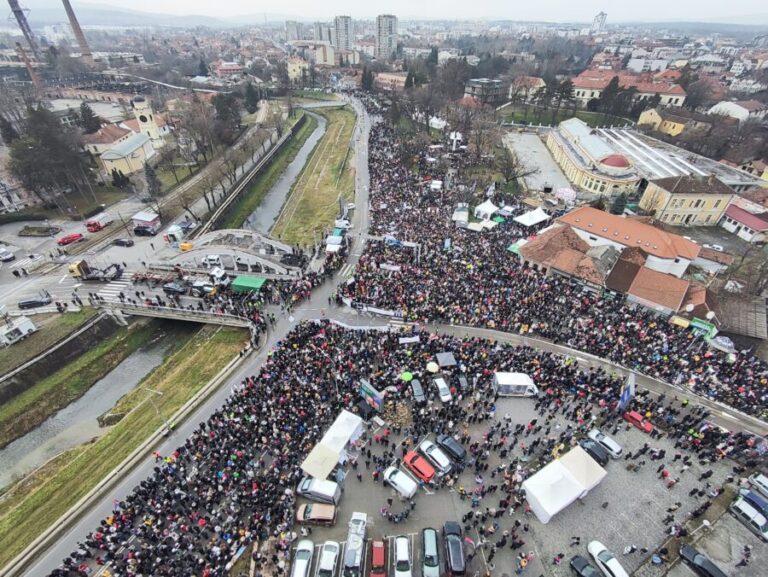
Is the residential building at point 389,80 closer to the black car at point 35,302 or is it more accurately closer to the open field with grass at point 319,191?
the open field with grass at point 319,191

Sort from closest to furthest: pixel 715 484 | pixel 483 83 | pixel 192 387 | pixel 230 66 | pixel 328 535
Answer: pixel 328 535 < pixel 715 484 < pixel 192 387 < pixel 483 83 < pixel 230 66

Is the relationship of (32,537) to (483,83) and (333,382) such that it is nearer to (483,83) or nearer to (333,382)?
(333,382)

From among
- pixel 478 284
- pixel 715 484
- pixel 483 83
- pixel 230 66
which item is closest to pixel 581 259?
pixel 478 284

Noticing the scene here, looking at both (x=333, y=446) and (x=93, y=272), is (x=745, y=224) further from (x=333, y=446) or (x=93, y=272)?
(x=93, y=272)

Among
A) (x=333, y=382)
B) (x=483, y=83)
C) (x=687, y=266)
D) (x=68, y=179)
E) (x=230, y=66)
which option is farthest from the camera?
(x=230, y=66)

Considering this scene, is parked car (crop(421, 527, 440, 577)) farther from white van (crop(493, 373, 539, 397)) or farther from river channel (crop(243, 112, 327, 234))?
river channel (crop(243, 112, 327, 234))

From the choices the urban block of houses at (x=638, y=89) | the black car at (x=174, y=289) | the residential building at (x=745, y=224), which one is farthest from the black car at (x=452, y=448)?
the urban block of houses at (x=638, y=89)

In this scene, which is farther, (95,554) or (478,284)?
(478,284)

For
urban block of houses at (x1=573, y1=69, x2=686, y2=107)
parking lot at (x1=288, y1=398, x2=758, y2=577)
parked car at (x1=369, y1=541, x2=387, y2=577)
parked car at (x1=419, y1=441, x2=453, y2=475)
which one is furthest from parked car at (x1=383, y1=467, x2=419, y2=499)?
urban block of houses at (x1=573, y1=69, x2=686, y2=107)
